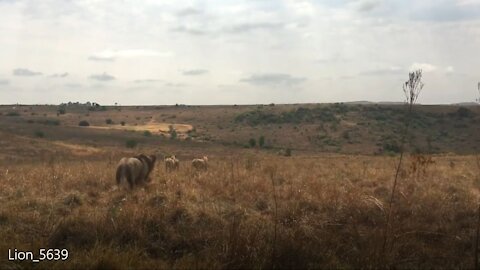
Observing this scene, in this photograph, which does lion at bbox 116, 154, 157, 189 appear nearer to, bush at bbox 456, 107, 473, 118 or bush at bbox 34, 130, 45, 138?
bush at bbox 34, 130, 45, 138

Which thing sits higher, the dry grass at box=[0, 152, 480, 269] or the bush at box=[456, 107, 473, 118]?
the bush at box=[456, 107, 473, 118]

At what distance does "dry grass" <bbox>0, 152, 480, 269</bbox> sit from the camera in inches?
265

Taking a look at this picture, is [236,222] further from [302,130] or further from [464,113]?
[464,113]

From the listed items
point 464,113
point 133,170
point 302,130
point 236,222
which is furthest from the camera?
point 464,113

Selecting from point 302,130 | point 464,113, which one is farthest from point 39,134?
point 464,113

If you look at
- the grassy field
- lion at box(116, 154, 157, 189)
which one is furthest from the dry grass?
lion at box(116, 154, 157, 189)

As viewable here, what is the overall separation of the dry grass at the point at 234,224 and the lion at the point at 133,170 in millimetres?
589

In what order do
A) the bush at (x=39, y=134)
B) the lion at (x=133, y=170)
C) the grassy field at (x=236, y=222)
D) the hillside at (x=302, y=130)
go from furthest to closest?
the hillside at (x=302, y=130) < the bush at (x=39, y=134) < the lion at (x=133, y=170) < the grassy field at (x=236, y=222)

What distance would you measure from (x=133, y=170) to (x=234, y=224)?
6.38 meters

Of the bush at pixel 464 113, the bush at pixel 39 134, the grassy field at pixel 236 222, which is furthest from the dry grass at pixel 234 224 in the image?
the bush at pixel 464 113

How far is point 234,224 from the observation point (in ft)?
24.1

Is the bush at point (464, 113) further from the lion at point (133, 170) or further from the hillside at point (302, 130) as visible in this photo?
the lion at point (133, 170)

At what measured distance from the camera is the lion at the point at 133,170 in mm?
12688

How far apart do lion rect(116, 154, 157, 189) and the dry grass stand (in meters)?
0.59
